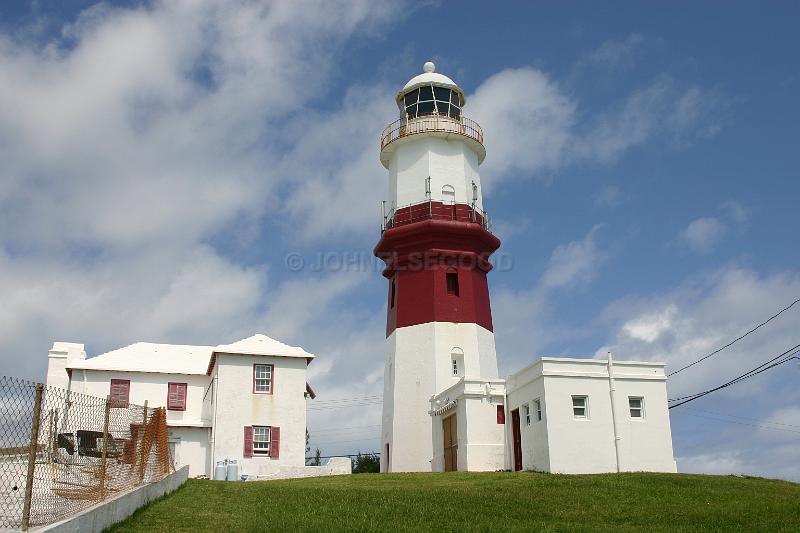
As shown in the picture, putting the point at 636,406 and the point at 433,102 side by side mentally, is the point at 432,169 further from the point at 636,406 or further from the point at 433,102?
the point at 636,406

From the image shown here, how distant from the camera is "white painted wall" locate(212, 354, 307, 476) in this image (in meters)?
34.0

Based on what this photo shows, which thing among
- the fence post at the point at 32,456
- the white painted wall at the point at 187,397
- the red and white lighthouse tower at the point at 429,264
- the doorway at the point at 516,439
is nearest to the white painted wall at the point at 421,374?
the red and white lighthouse tower at the point at 429,264

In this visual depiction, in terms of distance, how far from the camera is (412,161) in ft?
126

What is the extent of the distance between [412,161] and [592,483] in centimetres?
2015

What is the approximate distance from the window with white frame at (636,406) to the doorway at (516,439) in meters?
4.16

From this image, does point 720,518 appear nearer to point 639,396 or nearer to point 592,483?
point 592,483

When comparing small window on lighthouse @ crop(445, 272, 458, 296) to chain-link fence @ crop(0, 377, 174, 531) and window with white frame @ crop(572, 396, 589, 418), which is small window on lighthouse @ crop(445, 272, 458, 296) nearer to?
window with white frame @ crop(572, 396, 589, 418)

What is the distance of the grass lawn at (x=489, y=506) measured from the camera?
13938 millimetres

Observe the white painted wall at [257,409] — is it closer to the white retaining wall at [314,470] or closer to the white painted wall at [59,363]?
the white retaining wall at [314,470]

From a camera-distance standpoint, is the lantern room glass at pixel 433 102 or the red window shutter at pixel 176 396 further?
the lantern room glass at pixel 433 102

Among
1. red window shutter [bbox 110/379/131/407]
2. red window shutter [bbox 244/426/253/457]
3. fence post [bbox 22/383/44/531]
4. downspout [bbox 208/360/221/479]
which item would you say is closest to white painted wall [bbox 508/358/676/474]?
red window shutter [bbox 244/426/253/457]

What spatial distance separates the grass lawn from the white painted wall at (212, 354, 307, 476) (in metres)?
10.4

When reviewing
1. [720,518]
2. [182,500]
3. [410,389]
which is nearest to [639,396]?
[410,389]

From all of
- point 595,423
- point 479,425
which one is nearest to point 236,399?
point 479,425
